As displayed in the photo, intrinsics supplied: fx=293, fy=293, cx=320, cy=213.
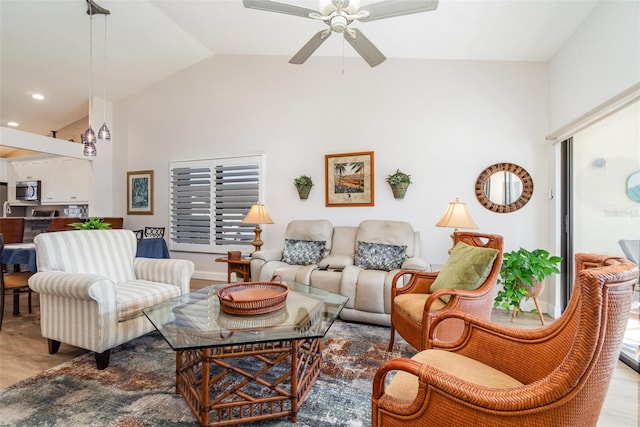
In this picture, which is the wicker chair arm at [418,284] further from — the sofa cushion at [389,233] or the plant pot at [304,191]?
the plant pot at [304,191]

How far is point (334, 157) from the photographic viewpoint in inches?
161

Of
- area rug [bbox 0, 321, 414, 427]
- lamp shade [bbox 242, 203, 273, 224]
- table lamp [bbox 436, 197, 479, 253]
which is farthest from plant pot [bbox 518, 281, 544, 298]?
lamp shade [bbox 242, 203, 273, 224]

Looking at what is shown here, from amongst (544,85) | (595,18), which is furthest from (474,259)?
(544,85)

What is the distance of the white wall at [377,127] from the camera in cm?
345

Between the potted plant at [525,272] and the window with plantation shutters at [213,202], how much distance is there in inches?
132

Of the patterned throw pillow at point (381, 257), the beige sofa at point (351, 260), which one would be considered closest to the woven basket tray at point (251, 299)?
the beige sofa at point (351, 260)

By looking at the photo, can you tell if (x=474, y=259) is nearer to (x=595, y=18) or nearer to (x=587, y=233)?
(x=587, y=233)

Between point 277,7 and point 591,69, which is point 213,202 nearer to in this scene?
point 277,7

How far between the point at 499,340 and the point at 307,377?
3.48 ft

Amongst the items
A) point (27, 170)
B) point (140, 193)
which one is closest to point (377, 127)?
point (140, 193)

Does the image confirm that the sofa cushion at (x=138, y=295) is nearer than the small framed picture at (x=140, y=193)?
Yes

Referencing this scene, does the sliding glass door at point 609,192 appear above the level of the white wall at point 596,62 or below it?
below

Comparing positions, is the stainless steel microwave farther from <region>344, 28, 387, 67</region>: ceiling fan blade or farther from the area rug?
<region>344, 28, 387, 67</region>: ceiling fan blade

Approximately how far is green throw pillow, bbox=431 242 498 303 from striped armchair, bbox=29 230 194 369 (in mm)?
2192
